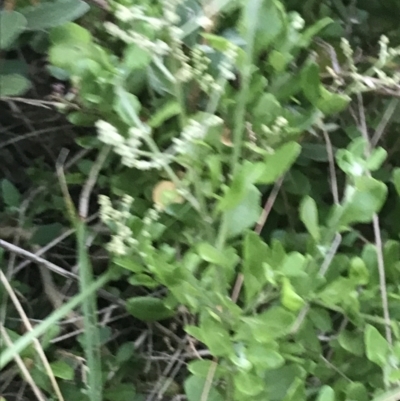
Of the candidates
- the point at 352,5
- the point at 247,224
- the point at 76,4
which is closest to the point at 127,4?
the point at 76,4

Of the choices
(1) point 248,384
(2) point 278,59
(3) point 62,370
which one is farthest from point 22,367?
(2) point 278,59

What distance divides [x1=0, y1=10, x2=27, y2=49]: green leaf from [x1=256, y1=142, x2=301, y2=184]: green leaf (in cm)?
19

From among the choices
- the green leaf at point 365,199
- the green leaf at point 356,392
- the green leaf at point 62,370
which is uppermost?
the green leaf at point 365,199

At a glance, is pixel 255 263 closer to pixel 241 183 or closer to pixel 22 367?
pixel 241 183

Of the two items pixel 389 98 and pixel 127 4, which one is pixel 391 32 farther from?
pixel 127 4

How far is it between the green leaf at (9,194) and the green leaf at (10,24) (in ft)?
0.61

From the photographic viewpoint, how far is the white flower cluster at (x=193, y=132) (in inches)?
14.3

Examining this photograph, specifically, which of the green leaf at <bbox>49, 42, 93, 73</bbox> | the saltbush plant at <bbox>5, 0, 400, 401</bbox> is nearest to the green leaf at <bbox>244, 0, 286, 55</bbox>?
the saltbush plant at <bbox>5, 0, 400, 401</bbox>

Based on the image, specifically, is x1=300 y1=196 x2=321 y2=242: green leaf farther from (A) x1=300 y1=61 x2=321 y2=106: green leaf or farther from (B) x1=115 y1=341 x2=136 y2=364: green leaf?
Answer: (B) x1=115 y1=341 x2=136 y2=364: green leaf

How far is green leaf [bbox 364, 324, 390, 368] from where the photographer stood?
0.40 m

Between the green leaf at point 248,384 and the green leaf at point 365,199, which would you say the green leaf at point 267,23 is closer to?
the green leaf at point 365,199

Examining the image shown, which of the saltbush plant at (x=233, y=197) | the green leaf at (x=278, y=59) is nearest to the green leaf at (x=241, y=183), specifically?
the saltbush plant at (x=233, y=197)

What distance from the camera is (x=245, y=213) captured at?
0.37 m

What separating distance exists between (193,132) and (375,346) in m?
0.18
